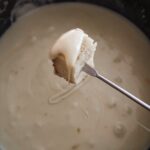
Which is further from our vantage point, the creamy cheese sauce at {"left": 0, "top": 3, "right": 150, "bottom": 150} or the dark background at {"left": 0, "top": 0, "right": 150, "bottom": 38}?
the dark background at {"left": 0, "top": 0, "right": 150, "bottom": 38}

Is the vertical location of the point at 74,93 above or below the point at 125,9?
below

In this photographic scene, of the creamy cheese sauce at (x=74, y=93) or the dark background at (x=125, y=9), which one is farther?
the dark background at (x=125, y=9)

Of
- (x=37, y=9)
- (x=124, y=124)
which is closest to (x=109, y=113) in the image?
(x=124, y=124)

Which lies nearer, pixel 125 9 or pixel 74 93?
pixel 74 93

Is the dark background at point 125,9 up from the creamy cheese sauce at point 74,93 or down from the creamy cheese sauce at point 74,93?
up

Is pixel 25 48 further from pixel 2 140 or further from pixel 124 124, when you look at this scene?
pixel 124 124

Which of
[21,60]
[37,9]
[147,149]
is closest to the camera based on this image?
[147,149]

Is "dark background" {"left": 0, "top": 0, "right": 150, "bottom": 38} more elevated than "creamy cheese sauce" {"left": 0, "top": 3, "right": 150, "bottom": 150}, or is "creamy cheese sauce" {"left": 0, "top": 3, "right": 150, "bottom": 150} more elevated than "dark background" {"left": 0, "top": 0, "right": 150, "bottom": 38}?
"dark background" {"left": 0, "top": 0, "right": 150, "bottom": 38}

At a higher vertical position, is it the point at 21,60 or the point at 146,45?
the point at 146,45
